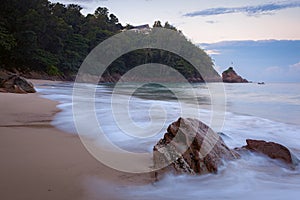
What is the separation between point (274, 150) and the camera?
357cm

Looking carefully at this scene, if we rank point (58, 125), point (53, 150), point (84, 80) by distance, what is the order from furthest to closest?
point (84, 80)
point (58, 125)
point (53, 150)

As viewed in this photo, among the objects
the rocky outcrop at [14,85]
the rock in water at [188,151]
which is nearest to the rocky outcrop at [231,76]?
the rocky outcrop at [14,85]

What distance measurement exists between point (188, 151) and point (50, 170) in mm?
1370

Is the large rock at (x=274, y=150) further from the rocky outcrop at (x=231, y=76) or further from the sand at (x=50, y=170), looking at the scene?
the rocky outcrop at (x=231, y=76)

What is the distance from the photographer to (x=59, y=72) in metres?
36.2

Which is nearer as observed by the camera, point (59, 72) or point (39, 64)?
point (39, 64)

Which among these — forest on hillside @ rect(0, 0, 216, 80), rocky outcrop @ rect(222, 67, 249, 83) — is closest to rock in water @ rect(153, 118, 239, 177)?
forest on hillside @ rect(0, 0, 216, 80)

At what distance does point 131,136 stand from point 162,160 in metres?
1.88

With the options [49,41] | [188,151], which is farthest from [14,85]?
[49,41]

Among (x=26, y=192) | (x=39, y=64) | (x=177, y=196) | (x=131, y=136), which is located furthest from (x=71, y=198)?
(x=39, y=64)

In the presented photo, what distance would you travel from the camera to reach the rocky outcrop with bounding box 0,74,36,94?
1096 cm

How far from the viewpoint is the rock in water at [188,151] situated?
2.80 metres

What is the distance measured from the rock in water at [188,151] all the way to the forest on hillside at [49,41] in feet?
73.2

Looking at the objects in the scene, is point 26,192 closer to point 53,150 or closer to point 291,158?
point 53,150
